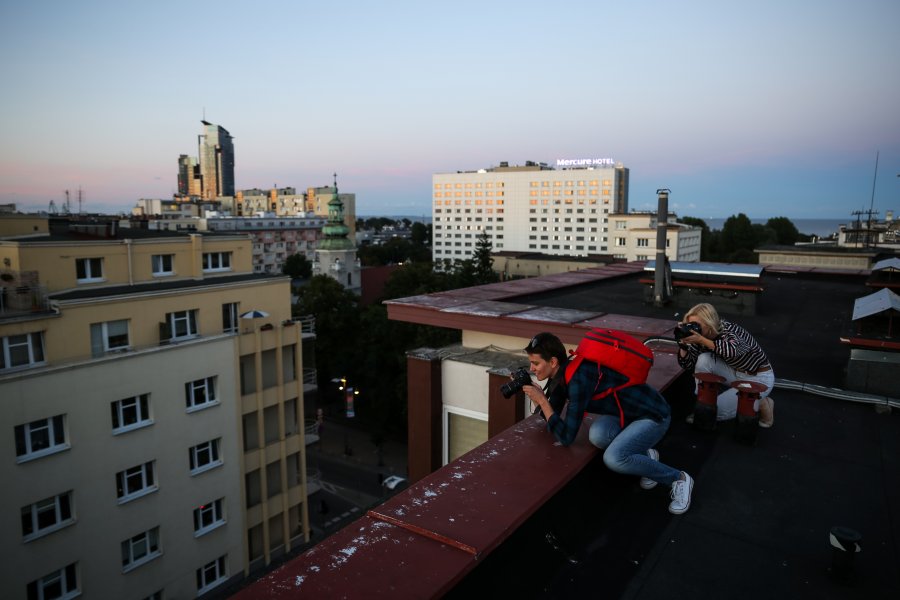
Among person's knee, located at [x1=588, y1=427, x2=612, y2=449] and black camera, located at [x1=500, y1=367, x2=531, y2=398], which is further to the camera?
black camera, located at [x1=500, y1=367, x2=531, y2=398]

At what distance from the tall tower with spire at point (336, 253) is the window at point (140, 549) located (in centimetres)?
5863

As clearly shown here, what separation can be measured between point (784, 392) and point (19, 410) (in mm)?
17103

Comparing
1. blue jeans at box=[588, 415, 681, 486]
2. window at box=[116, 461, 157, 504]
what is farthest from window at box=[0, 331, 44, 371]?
blue jeans at box=[588, 415, 681, 486]

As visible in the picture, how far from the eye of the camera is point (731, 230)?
110250 millimetres

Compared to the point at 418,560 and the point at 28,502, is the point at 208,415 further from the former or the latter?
the point at 418,560

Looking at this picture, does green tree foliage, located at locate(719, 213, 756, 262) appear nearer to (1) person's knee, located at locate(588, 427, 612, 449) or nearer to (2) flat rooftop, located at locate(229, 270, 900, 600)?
(2) flat rooftop, located at locate(229, 270, 900, 600)

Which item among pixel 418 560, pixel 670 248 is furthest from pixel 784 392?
pixel 670 248

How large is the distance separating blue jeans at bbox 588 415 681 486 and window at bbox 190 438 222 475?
18.3 m

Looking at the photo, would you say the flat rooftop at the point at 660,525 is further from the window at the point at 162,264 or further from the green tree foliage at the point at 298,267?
the green tree foliage at the point at 298,267

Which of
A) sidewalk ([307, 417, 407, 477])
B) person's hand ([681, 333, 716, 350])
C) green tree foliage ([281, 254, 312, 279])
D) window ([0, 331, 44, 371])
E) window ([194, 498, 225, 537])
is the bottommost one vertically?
sidewalk ([307, 417, 407, 477])

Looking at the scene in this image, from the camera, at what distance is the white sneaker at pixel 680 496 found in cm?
432

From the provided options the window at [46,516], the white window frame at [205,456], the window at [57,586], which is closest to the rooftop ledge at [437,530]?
the window at [46,516]

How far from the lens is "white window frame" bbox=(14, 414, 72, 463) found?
591 inches

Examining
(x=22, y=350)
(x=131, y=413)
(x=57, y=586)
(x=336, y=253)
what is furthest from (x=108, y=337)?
(x=336, y=253)
